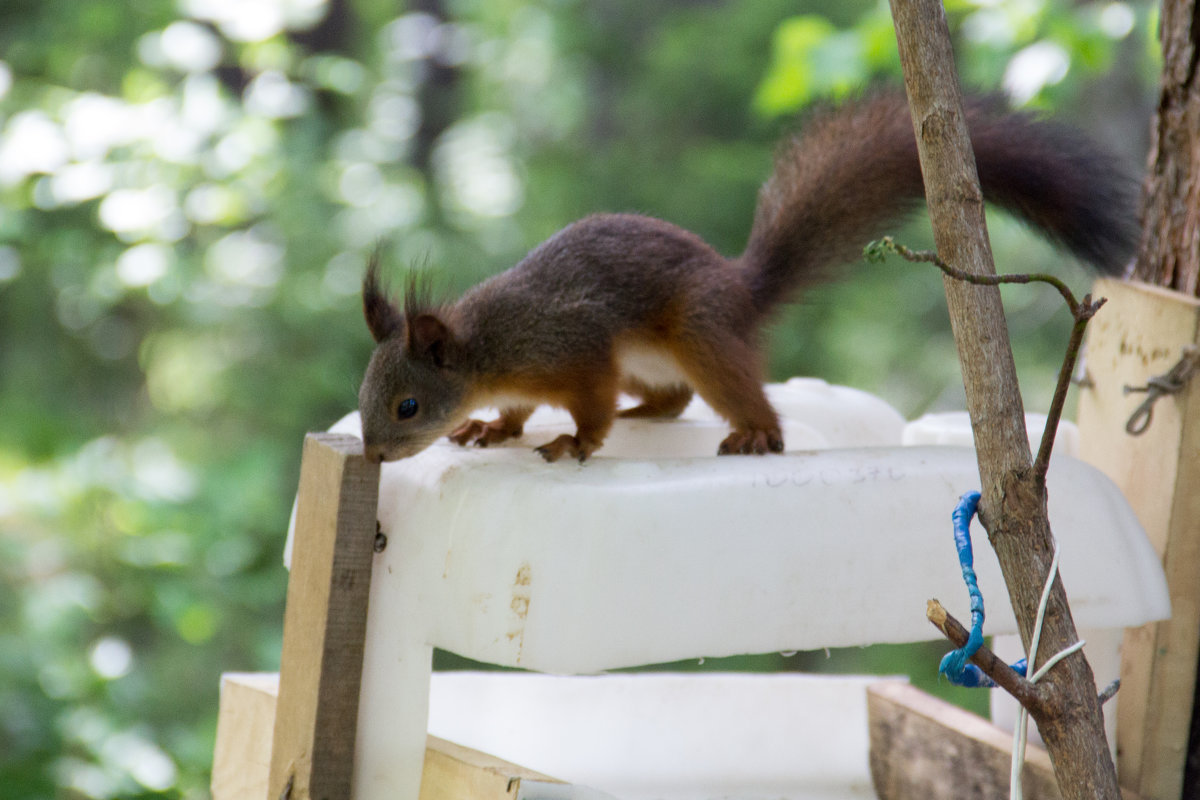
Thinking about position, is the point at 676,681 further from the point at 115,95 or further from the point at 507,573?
the point at 115,95

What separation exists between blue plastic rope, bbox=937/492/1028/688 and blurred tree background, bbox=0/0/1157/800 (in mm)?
1606

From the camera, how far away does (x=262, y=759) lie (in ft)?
4.67

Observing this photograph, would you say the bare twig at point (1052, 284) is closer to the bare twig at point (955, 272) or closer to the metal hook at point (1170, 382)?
the bare twig at point (955, 272)

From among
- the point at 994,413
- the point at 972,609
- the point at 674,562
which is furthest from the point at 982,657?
the point at 674,562

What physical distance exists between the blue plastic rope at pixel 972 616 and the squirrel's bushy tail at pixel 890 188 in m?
0.76

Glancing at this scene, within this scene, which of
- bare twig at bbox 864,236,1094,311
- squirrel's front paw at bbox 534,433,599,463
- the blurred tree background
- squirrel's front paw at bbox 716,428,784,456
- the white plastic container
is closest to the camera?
bare twig at bbox 864,236,1094,311

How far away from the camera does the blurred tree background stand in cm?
269

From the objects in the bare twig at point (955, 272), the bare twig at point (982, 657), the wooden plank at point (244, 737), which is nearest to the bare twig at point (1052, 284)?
the bare twig at point (955, 272)

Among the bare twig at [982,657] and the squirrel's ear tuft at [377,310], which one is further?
the squirrel's ear tuft at [377,310]

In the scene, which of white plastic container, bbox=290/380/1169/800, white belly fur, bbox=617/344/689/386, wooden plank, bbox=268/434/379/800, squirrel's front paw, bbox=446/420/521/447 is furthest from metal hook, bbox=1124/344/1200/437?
wooden plank, bbox=268/434/379/800

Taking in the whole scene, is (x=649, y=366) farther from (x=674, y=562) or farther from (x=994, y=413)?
(x=994, y=413)

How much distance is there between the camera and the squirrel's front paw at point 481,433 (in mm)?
1617

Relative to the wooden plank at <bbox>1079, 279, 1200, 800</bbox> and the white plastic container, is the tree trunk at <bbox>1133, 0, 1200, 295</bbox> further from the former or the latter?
the white plastic container

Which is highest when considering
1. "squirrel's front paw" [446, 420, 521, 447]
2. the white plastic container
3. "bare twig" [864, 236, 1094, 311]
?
"squirrel's front paw" [446, 420, 521, 447]
